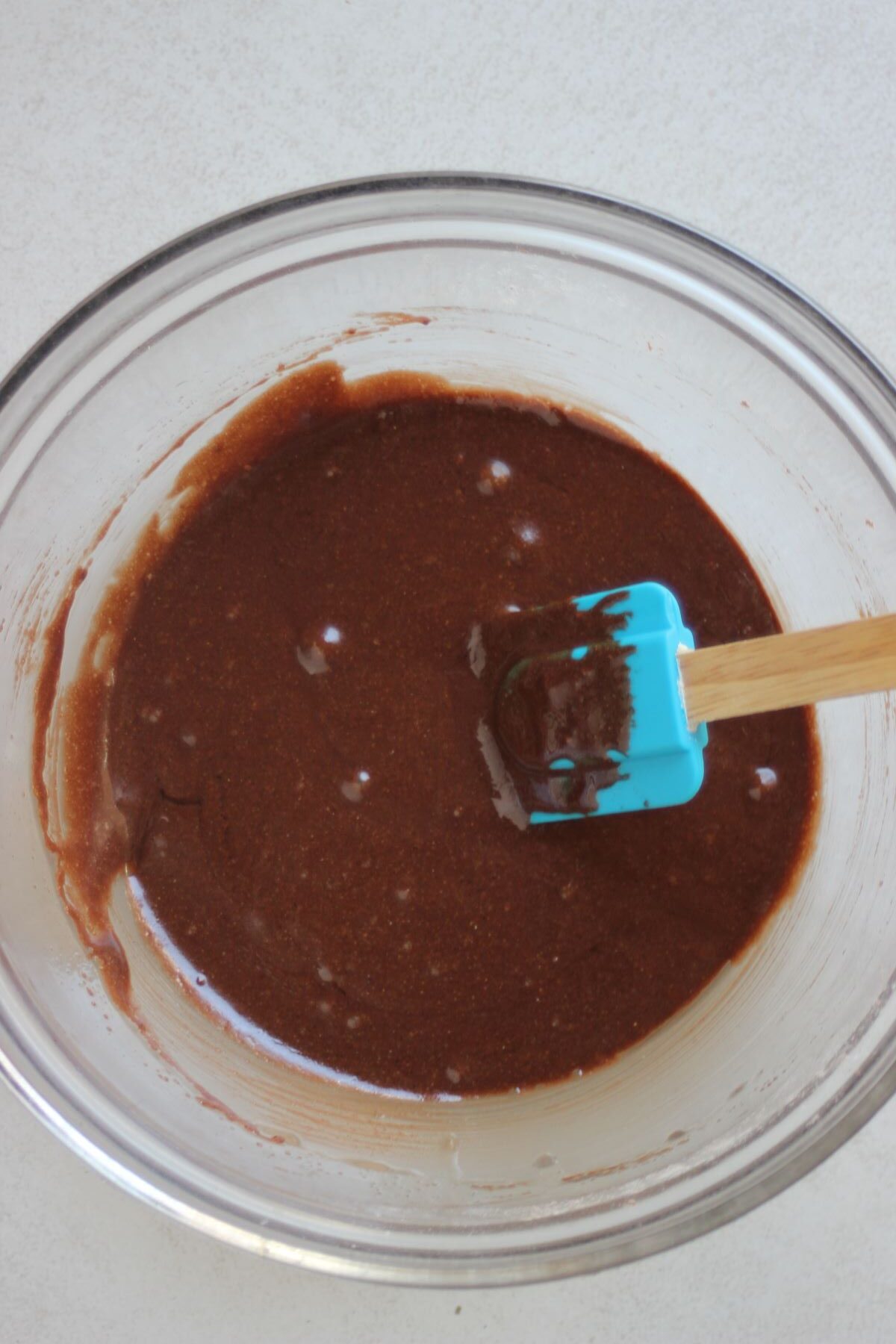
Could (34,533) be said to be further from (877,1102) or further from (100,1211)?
(877,1102)

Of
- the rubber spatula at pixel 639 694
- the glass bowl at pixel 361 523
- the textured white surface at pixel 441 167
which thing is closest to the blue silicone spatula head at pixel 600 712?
the rubber spatula at pixel 639 694

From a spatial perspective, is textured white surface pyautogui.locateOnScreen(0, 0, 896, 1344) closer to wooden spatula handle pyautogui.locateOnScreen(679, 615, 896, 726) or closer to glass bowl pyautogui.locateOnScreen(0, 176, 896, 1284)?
glass bowl pyautogui.locateOnScreen(0, 176, 896, 1284)

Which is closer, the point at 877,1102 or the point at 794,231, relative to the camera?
the point at 877,1102

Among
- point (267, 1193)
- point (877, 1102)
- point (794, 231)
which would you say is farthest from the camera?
point (794, 231)

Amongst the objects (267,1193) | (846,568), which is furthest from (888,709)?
(267,1193)

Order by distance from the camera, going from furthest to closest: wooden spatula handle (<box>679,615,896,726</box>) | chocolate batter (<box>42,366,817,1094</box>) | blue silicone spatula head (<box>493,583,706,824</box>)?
chocolate batter (<box>42,366,817,1094</box>), blue silicone spatula head (<box>493,583,706,824</box>), wooden spatula handle (<box>679,615,896,726</box>)

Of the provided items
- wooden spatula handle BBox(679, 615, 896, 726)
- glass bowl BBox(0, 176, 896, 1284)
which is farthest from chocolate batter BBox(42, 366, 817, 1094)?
wooden spatula handle BBox(679, 615, 896, 726)

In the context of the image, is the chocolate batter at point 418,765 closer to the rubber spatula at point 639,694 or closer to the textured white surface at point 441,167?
the rubber spatula at point 639,694

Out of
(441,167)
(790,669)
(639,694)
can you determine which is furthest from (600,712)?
(441,167)
